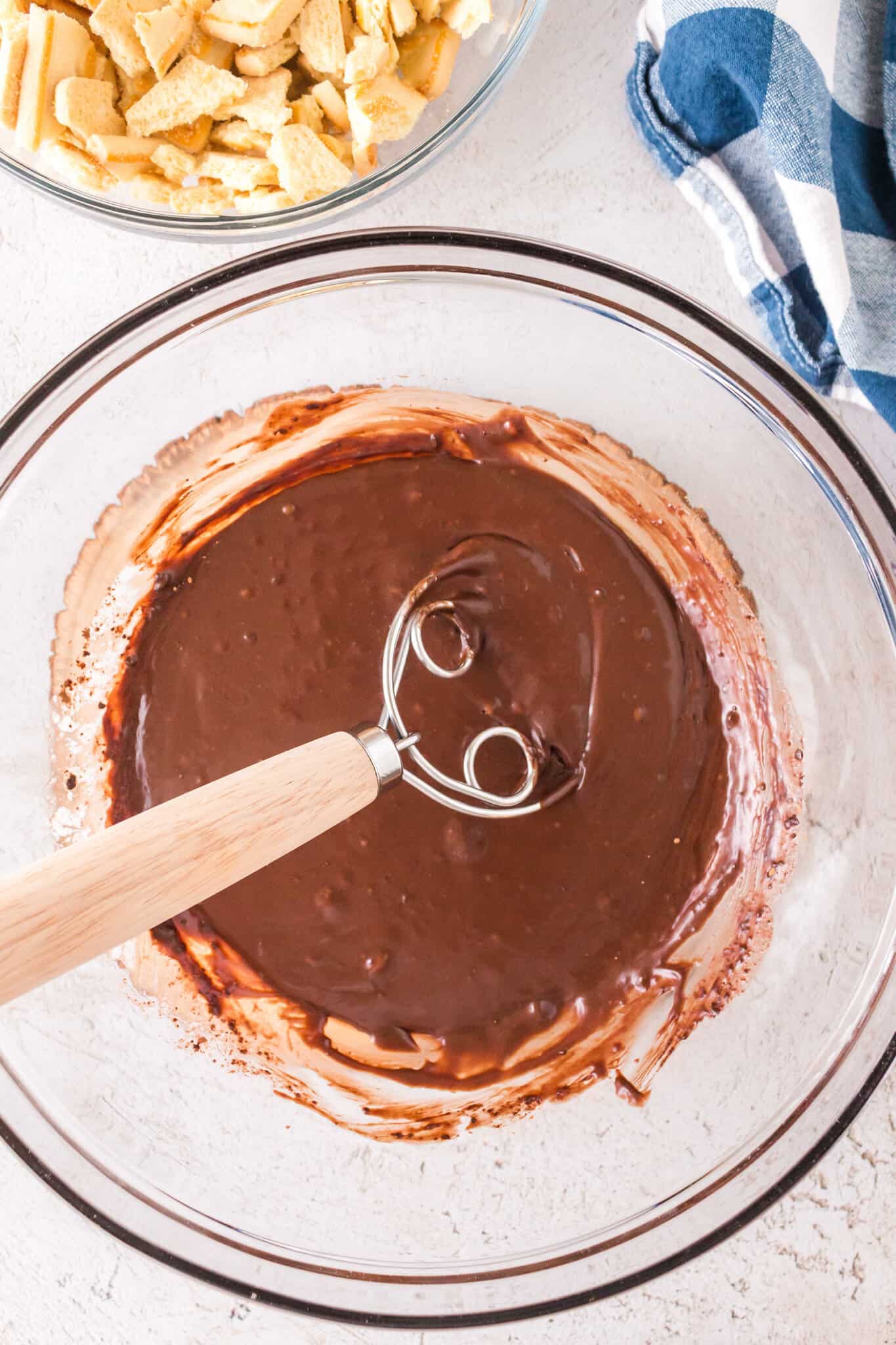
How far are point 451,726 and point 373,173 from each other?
459 millimetres

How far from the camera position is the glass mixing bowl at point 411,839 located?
2.71 ft

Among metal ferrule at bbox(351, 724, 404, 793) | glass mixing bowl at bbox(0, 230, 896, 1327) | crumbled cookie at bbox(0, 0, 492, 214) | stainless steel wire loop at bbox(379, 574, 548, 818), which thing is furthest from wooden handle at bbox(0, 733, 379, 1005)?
crumbled cookie at bbox(0, 0, 492, 214)

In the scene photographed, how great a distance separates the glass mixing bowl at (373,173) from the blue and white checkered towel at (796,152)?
0.12 m

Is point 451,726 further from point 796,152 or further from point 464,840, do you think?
point 796,152

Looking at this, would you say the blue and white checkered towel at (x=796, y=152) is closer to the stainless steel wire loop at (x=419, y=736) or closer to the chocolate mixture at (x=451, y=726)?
the chocolate mixture at (x=451, y=726)

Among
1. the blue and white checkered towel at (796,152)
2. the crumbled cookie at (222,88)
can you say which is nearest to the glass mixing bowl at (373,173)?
the crumbled cookie at (222,88)

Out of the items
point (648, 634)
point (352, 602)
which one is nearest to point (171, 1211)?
point (352, 602)

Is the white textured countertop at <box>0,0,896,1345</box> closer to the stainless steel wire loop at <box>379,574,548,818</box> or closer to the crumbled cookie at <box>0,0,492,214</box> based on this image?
the crumbled cookie at <box>0,0,492,214</box>

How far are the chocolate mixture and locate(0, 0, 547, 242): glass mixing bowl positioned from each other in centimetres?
19

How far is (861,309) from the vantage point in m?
0.82

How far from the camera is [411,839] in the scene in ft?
2.90

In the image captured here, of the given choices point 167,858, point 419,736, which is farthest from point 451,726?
point 167,858

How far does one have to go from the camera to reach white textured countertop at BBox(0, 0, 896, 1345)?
903 mm

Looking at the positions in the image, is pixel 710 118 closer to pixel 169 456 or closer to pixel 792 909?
pixel 169 456
